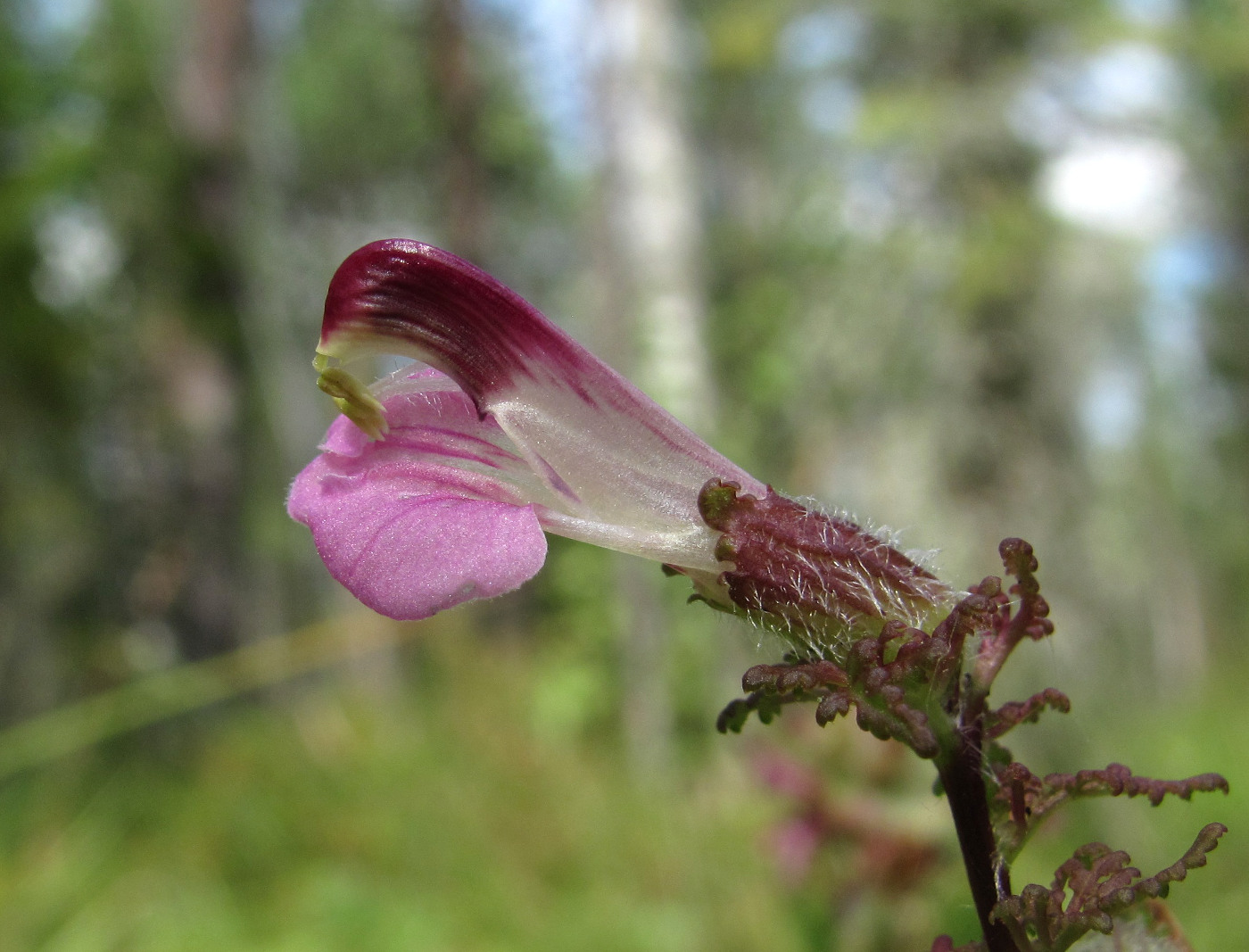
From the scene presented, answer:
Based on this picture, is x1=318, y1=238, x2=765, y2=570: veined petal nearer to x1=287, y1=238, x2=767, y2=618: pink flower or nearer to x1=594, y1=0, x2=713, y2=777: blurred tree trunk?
x1=287, y1=238, x2=767, y2=618: pink flower

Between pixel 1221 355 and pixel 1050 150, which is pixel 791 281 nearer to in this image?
pixel 1050 150

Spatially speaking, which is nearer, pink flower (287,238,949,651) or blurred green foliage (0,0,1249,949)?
pink flower (287,238,949,651)

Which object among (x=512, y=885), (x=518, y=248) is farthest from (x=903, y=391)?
(x=518, y=248)

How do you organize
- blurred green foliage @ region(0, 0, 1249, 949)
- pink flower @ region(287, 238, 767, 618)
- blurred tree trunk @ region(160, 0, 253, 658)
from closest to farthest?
1. pink flower @ region(287, 238, 767, 618)
2. blurred green foliage @ region(0, 0, 1249, 949)
3. blurred tree trunk @ region(160, 0, 253, 658)

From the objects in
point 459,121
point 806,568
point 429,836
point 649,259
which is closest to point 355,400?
point 806,568

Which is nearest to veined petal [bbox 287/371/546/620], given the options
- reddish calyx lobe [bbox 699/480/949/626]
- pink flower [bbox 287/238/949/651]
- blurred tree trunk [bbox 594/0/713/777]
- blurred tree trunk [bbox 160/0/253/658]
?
pink flower [bbox 287/238/949/651]

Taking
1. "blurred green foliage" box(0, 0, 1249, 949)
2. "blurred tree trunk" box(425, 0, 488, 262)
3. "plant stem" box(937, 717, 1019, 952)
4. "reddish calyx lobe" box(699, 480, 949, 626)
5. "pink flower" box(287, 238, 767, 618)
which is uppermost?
"blurred tree trunk" box(425, 0, 488, 262)

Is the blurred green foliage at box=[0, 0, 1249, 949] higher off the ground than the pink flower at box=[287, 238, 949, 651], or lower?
higher
